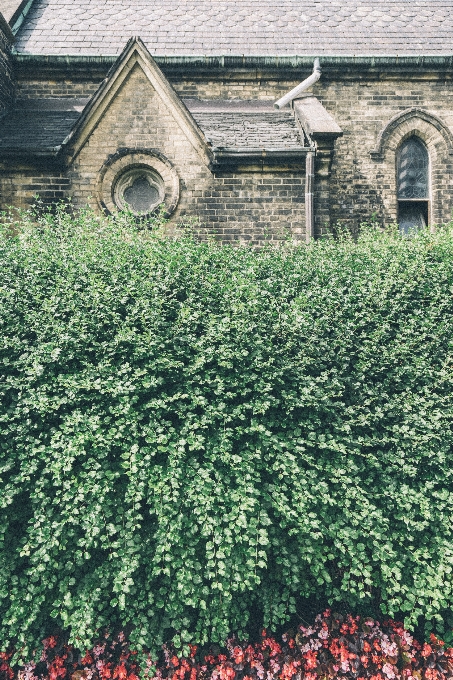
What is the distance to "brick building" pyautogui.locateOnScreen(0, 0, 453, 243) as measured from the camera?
7977 millimetres

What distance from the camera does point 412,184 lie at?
→ 10.3m

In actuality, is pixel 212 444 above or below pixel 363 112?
below

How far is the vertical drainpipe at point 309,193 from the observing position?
7.90m

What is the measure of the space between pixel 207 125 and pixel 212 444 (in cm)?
730

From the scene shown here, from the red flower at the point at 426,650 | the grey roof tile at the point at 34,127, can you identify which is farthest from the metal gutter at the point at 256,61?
the red flower at the point at 426,650

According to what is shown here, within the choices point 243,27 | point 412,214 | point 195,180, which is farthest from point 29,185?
point 412,214

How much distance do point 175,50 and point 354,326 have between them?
30.4ft

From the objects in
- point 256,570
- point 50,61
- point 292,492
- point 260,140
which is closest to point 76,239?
point 292,492

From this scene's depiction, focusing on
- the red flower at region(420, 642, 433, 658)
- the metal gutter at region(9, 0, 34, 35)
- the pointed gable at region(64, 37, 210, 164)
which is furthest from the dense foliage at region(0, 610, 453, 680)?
the metal gutter at region(9, 0, 34, 35)

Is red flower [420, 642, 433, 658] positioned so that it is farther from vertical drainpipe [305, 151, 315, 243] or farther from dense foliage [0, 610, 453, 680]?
vertical drainpipe [305, 151, 315, 243]

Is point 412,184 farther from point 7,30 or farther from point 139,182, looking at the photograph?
point 7,30

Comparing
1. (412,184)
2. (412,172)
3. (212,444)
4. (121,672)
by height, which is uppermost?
(412,172)

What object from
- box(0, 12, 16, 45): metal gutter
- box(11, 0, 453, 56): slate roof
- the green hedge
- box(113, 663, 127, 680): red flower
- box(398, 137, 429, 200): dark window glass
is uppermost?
box(11, 0, 453, 56): slate roof

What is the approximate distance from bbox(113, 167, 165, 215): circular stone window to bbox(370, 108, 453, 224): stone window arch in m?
4.91
